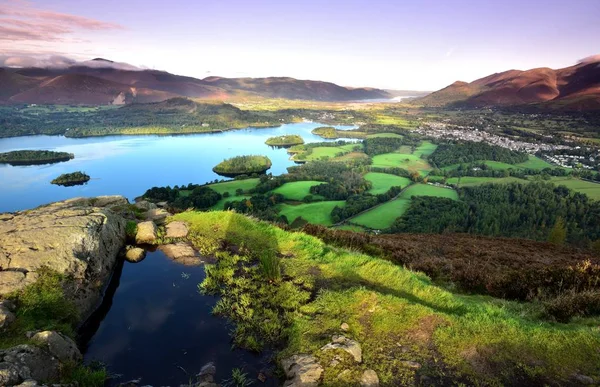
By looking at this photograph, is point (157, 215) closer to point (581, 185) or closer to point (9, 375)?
point (9, 375)

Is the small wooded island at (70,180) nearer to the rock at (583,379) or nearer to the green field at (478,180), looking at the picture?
the rock at (583,379)

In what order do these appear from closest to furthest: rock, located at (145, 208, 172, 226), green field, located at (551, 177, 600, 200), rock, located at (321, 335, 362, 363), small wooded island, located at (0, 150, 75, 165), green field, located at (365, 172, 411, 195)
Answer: rock, located at (321, 335, 362, 363) < rock, located at (145, 208, 172, 226) < green field, located at (551, 177, 600, 200) < green field, located at (365, 172, 411, 195) < small wooded island, located at (0, 150, 75, 165)

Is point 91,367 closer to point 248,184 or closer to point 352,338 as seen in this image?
point 352,338

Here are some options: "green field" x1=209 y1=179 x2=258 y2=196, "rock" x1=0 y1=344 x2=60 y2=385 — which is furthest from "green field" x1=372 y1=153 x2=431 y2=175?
"rock" x1=0 y1=344 x2=60 y2=385

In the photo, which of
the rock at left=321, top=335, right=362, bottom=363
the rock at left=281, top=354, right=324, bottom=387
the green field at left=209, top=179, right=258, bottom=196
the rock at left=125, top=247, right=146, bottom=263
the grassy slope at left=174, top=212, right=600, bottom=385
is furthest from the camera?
the green field at left=209, top=179, right=258, bottom=196

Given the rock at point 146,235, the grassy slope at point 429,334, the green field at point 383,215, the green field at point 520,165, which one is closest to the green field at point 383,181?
the green field at point 383,215

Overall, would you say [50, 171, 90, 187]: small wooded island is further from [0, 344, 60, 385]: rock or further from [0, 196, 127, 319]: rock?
[0, 344, 60, 385]: rock

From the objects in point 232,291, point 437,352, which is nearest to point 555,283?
point 437,352
